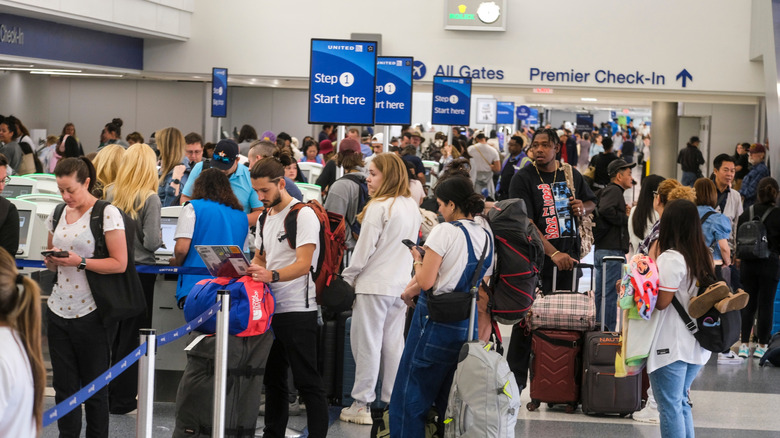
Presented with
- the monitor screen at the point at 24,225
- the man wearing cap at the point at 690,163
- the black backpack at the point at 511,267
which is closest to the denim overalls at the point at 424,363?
the black backpack at the point at 511,267

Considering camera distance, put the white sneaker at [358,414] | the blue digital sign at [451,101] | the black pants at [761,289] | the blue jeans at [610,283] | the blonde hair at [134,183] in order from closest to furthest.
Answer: the blonde hair at [134,183]
the white sneaker at [358,414]
the blue jeans at [610,283]
the black pants at [761,289]
the blue digital sign at [451,101]

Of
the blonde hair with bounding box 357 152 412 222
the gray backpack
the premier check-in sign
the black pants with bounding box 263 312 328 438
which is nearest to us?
the gray backpack

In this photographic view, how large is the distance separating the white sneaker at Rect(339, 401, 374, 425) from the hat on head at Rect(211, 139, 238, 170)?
6.17ft

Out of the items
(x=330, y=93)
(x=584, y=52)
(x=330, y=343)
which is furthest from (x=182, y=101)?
(x=330, y=343)

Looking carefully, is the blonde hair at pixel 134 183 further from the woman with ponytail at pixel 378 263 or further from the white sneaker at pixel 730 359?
the white sneaker at pixel 730 359

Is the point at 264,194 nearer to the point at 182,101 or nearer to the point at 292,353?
the point at 292,353

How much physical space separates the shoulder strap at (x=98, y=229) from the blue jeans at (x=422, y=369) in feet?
5.22

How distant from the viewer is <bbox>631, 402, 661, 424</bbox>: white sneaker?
678 centimetres

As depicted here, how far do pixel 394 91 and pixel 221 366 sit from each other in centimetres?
717

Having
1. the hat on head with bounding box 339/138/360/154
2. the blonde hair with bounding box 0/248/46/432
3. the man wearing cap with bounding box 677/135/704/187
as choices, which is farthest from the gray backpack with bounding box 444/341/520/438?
the man wearing cap with bounding box 677/135/704/187

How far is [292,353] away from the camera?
532 centimetres

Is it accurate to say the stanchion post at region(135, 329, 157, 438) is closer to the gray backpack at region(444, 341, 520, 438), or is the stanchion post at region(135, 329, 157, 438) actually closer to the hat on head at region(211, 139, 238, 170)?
the gray backpack at region(444, 341, 520, 438)

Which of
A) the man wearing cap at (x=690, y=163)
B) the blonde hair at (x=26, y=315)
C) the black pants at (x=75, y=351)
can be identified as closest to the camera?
the blonde hair at (x=26, y=315)

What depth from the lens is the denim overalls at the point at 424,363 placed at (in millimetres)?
4980
